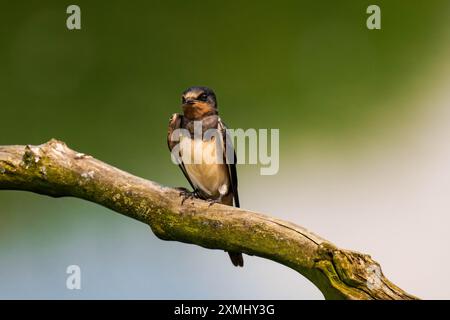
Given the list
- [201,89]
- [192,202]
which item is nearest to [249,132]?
[201,89]

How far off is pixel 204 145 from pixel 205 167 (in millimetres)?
110

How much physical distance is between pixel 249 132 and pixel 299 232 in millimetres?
1089

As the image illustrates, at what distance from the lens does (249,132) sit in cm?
324

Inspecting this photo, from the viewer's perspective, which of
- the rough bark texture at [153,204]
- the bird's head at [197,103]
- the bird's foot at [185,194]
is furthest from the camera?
the bird's head at [197,103]

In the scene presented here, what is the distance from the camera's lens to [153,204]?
7.91 feet

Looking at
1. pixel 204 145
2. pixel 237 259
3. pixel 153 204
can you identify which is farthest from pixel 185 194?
pixel 237 259

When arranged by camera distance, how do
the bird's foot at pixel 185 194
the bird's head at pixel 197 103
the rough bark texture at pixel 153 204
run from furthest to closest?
1. the bird's head at pixel 197 103
2. the bird's foot at pixel 185 194
3. the rough bark texture at pixel 153 204

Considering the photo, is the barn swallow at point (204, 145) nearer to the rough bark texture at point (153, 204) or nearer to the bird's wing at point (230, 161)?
the bird's wing at point (230, 161)

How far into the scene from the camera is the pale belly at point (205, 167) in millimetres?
2912

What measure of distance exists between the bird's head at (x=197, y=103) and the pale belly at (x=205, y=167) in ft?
0.36

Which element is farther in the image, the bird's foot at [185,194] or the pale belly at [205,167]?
the pale belly at [205,167]

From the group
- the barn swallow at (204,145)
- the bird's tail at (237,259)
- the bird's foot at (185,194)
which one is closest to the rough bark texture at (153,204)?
the bird's foot at (185,194)

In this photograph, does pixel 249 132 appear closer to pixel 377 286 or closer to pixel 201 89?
pixel 201 89

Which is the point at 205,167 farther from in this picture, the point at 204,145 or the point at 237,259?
the point at 237,259
